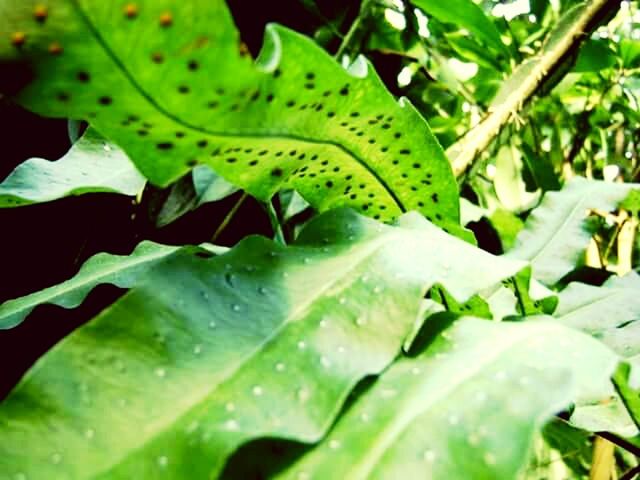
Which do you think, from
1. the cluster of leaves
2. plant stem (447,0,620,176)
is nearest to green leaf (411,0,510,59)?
plant stem (447,0,620,176)

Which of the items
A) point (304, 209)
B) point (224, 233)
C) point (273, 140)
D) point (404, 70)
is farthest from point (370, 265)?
point (404, 70)

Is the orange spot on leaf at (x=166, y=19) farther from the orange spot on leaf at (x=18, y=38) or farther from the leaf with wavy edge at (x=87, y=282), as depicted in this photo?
the leaf with wavy edge at (x=87, y=282)

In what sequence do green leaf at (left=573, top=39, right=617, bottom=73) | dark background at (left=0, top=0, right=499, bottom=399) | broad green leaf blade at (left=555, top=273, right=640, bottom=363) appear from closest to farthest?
1. broad green leaf blade at (left=555, top=273, right=640, bottom=363)
2. dark background at (left=0, top=0, right=499, bottom=399)
3. green leaf at (left=573, top=39, right=617, bottom=73)

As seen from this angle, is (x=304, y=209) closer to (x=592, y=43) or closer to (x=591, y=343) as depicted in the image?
(x=591, y=343)

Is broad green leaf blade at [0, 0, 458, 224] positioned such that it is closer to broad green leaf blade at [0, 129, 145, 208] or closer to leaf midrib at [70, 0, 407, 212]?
leaf midrib at [70, 0, 407, 212]

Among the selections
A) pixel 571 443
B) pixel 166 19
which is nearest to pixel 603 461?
pixel 571 443

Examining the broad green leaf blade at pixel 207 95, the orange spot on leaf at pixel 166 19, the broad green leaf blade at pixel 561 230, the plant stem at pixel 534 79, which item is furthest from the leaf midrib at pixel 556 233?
the orange spot on leaf at pixel 166 19
